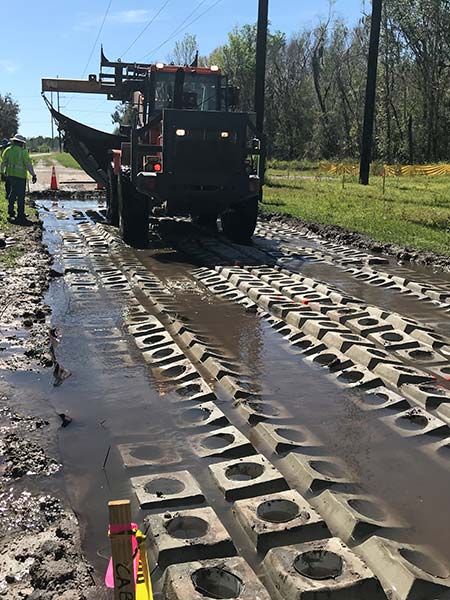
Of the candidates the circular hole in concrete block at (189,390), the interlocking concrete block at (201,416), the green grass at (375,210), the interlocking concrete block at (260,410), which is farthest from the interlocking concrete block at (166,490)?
the green grass at (375,210)

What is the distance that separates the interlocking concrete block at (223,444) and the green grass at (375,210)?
25.4 ft

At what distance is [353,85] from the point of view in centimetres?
6538

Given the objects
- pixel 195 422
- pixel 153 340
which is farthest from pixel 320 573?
pixel 153 340

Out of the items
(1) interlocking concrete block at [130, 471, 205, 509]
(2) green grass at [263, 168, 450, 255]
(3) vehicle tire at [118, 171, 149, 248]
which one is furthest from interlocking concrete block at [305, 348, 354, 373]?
(3) vehicle tire at [118, 171, 149, 248]

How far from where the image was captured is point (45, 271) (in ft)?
30.8

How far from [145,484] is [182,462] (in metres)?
0.35

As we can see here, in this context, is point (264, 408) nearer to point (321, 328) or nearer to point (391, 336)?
point (321, 328)

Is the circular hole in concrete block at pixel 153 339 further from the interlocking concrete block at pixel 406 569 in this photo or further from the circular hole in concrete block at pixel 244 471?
the interlocking concrete block at pixel 406 569

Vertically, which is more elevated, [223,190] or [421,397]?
[223,190]

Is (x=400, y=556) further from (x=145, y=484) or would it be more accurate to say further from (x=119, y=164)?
(x=119, y=164)

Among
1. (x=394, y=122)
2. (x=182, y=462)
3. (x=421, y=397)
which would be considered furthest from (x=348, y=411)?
(x=394, y=122)

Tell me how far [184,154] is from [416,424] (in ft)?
23.7

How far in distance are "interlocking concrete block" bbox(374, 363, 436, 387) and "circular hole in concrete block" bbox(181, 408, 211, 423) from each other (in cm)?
159

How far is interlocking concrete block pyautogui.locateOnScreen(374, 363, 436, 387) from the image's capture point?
210 inches
